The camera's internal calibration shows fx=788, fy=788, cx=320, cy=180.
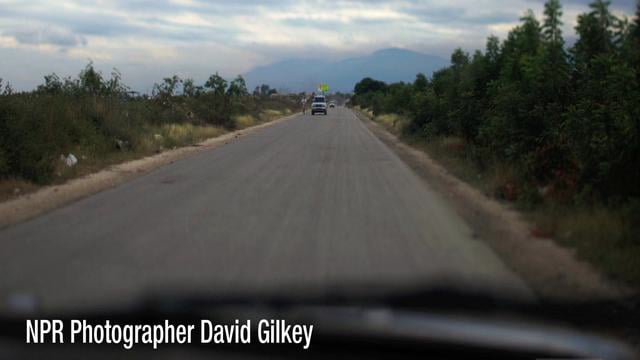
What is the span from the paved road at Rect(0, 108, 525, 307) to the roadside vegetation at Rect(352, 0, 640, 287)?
4.23 ft

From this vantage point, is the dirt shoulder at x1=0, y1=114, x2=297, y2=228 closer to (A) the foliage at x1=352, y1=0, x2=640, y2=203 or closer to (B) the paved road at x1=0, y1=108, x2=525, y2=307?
(B) the paved road at x1=0, y1=108, x2=525, y2=307

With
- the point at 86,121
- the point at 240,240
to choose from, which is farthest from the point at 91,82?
the point at 240,240

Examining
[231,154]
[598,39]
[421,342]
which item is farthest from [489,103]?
[421,342]

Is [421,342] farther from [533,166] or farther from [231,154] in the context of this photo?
[231,154]

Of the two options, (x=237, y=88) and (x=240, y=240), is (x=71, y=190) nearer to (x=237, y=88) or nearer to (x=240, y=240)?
(x=240, y=240)

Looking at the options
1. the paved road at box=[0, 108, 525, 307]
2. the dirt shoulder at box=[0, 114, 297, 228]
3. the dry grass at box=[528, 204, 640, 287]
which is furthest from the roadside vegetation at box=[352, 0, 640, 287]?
the dirt shoulder at box=[0, 114, 297, 228]

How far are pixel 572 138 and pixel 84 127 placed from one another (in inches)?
Answer: 621

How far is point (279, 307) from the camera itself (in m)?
6.36

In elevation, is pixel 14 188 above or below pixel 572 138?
below

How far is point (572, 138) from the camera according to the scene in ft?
46.9

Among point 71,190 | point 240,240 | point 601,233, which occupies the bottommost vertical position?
point 71,190

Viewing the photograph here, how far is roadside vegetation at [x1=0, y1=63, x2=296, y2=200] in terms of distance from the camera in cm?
1747

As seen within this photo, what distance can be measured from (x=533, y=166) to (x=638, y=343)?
891 centimetres

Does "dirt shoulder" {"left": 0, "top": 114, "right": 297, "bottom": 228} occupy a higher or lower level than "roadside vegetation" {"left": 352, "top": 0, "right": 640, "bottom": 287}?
lower
